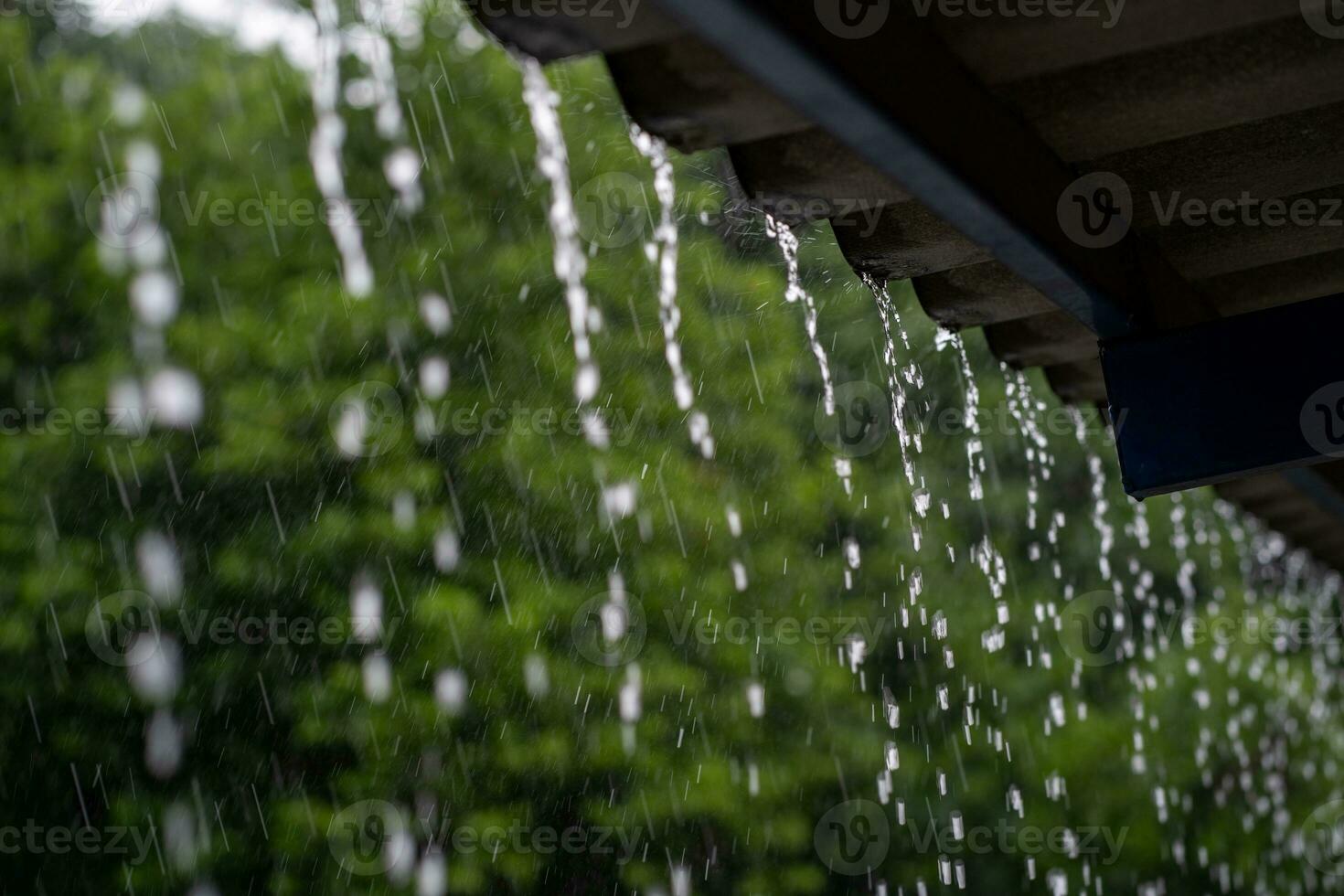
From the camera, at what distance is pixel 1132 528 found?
14289 millimetres

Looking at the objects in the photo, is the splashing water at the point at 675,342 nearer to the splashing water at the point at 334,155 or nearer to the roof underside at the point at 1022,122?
the splashing water at the point at 334,155

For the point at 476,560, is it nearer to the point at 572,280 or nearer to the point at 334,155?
the point at 572,280

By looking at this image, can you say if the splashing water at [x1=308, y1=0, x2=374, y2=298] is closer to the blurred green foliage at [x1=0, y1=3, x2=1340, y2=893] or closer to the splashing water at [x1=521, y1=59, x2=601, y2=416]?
the blurred green foliage at [x1=0, y1=3, x2=1340, y2=893]

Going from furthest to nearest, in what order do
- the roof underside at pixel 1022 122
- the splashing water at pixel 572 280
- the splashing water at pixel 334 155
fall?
the splashing water at pixel 572 280, the splashing water at pixel 334 155, the roof underside at pixel 1022 122

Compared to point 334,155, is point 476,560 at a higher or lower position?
lower

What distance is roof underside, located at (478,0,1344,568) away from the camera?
68.8 inches

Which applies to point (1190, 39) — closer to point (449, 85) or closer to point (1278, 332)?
point (1278, 332)

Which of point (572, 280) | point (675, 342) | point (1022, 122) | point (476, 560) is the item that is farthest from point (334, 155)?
point (1022, 122)

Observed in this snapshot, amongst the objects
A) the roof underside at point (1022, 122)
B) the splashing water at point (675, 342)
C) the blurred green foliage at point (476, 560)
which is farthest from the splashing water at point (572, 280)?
the roof underside at point (1022, 122)

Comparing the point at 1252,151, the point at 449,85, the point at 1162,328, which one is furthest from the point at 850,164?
the point at 449,85

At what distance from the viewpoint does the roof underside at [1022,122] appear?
1.75 meters

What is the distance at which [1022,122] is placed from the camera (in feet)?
7.54

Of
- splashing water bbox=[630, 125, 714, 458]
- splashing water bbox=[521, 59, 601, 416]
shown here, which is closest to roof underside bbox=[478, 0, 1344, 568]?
splashing water bbox=[630, 125, 714, 458]

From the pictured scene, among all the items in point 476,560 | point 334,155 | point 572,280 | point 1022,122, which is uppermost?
point 334,155
